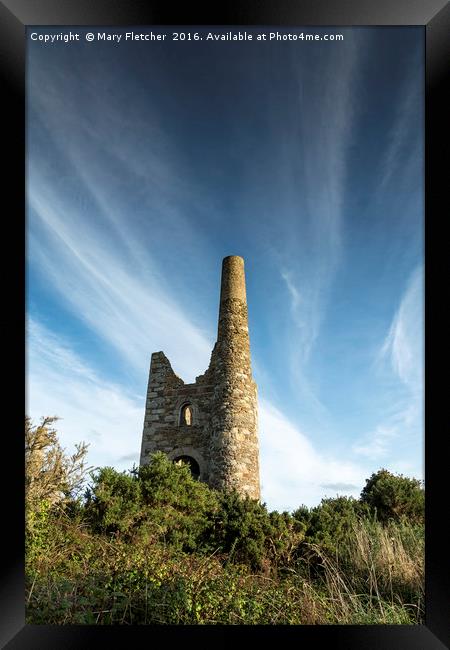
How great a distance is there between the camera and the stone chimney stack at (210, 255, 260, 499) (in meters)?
12.5

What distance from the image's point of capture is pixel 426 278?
254 centimetres

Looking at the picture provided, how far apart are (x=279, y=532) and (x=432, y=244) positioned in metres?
6.96

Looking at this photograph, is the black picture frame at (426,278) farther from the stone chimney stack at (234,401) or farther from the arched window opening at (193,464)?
the arched window opening at (193,464)

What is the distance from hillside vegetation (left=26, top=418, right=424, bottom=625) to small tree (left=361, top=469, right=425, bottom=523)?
8 cm

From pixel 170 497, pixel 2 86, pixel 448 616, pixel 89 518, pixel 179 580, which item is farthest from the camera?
pixel 170 497

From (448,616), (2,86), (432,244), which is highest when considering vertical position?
(2,86)

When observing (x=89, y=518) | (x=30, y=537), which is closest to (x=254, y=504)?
(x=89, y=518)

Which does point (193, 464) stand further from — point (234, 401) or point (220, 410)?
point (234, 401)

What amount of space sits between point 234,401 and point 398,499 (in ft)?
15.6

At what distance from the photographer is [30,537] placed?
6.02 meters

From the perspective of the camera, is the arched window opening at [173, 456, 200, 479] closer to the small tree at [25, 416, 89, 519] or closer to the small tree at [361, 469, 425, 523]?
the small tree at [361, 469, 425, 523]

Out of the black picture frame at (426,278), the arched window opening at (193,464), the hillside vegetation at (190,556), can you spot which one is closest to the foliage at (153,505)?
the hillside vegetation at (190,556)

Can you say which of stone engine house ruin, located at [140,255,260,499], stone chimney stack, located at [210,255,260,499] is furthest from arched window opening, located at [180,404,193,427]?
stone chimney stack, located at [210,255,260,499]

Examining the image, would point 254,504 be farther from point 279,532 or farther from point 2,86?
point 2,86
